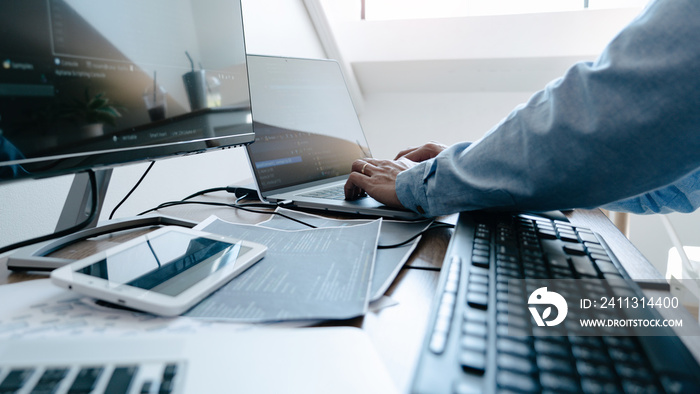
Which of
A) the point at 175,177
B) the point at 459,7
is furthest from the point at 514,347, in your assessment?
the point at 459,7

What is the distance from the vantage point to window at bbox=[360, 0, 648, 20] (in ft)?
5.49

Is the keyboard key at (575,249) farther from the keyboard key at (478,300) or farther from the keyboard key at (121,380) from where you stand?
the keyboard key at (121,380)

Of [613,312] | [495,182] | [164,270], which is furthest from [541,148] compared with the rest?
[164,270]

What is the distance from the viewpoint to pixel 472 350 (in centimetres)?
23

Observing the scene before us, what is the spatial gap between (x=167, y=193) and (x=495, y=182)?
728 mm

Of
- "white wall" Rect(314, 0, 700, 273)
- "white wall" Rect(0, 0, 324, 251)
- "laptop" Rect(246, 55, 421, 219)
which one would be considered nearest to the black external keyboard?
"laptop" Rect(246, 55, 421, 219)

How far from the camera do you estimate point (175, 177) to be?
0.95m

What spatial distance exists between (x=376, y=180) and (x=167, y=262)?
374 millimetres

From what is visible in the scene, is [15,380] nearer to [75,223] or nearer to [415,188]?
[75,223]

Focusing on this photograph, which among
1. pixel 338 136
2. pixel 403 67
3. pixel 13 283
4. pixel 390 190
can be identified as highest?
pixel 403 67

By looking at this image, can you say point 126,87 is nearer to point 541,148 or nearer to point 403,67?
point 541,148

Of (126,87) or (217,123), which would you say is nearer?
(126,87)

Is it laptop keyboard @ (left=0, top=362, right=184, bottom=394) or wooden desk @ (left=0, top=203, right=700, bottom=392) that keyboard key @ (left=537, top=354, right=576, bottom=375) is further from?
laptop keyboard @ (left=0, top=362, right=184, bottom=394)

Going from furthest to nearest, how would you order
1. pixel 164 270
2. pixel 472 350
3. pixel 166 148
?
pixel 166 148
pixel 164 270
pixel 472 350
